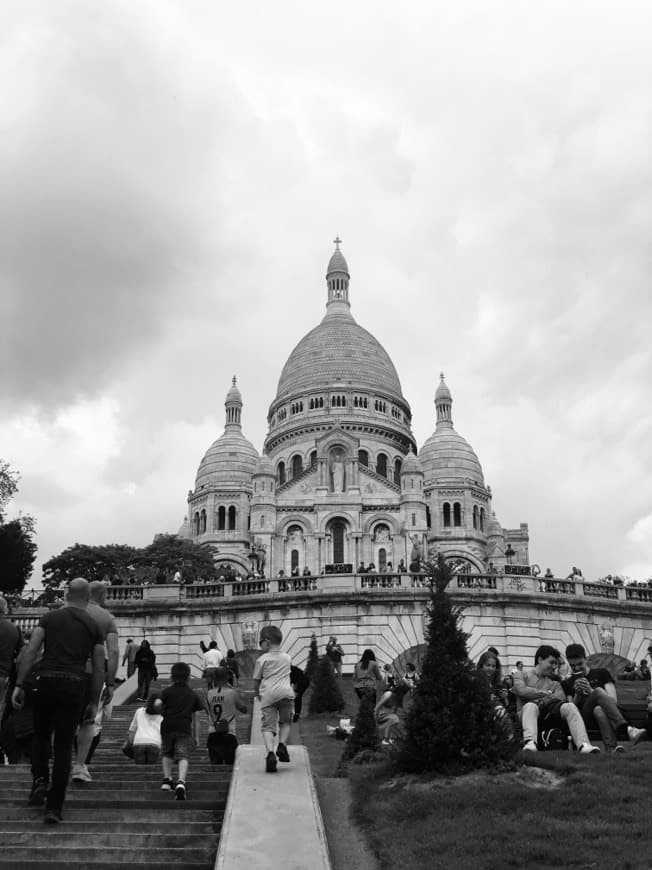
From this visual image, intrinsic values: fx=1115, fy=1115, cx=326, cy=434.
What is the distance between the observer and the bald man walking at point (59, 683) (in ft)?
31.5

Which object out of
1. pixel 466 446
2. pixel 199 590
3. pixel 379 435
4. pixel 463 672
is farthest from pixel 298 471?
pixel 463 672

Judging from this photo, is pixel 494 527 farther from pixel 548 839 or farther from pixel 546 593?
pixel 548 839

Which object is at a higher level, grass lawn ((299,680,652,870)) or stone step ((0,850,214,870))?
grass lawn ((299,680,652,870))

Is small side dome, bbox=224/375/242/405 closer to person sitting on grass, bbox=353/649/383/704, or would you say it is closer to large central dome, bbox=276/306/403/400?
large central dome, bbox=276/306/403/400

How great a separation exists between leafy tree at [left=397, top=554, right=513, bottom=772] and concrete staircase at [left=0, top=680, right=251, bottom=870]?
2099 millimetres

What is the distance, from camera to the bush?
14.2 meters

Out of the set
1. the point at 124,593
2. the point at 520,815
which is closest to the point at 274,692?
the point at 520,815

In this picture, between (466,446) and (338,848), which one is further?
(466,446)

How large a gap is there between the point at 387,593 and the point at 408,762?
832 inches

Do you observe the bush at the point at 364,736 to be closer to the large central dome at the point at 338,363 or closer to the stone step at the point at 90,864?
the stone step at the point at 90,864

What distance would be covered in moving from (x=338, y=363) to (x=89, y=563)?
4042 centimetres

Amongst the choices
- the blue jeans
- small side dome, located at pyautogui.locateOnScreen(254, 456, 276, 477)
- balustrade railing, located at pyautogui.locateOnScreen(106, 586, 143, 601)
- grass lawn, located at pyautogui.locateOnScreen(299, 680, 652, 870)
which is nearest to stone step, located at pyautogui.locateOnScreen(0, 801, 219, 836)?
the blue jeans

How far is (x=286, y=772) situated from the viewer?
36.9 ft

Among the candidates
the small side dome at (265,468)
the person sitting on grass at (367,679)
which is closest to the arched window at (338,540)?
the small side dome at (265,468)
